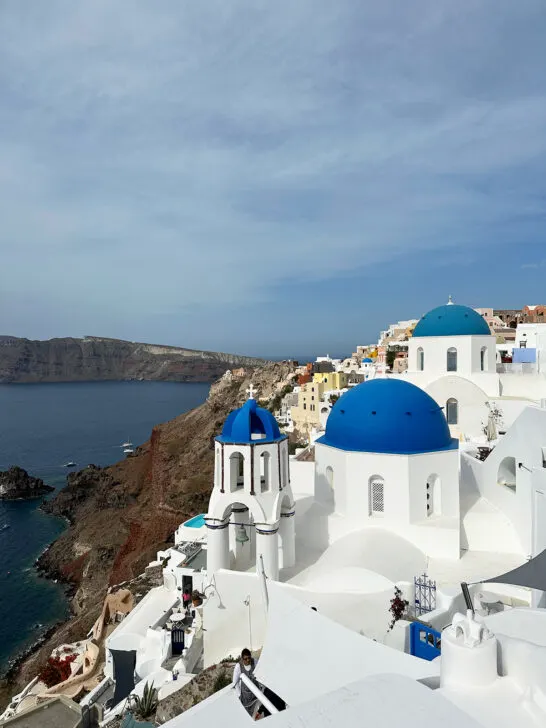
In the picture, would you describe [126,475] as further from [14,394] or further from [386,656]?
[14,394]

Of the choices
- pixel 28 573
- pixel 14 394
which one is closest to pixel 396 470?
pixel 28 573

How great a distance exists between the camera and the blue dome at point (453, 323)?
2314 centimetres

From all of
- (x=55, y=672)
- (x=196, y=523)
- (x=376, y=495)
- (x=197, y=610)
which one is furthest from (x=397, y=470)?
(x=55, y=672)

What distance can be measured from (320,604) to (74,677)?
11.8 meters

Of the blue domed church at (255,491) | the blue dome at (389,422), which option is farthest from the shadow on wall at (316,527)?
the blue dome at (389,422)

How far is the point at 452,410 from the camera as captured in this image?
22781 millimetres

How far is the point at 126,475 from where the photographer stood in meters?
50.7

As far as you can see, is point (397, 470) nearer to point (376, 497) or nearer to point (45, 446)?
point (376, 497)

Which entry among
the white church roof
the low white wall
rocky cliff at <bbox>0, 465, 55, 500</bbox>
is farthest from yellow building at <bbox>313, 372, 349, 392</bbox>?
the white church roof

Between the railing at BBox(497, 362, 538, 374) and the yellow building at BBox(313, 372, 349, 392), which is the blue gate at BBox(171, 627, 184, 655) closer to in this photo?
the railing at BBox(497, 362, 538, 374)

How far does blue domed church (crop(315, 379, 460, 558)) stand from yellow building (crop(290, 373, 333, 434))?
26.4m

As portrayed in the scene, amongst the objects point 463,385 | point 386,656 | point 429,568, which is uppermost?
point 463,385

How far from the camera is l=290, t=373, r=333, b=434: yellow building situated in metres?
41.4

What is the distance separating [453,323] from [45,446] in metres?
68.2
